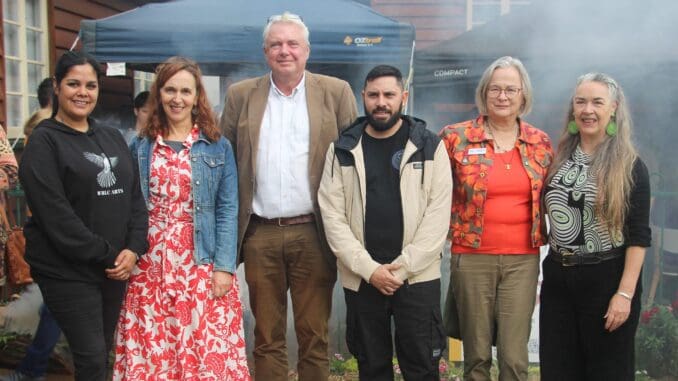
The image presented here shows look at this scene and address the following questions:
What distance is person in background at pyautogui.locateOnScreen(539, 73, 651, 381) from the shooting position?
2.83m

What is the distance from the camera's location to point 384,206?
121 inches

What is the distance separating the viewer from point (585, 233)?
114 inches

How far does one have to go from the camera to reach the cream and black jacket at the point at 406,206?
303cm

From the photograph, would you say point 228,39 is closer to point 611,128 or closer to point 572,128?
point 572,128

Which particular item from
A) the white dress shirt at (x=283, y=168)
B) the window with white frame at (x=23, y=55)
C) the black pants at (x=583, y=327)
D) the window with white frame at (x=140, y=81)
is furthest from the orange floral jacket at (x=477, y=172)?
the window with white frame at (x=140, y=81)

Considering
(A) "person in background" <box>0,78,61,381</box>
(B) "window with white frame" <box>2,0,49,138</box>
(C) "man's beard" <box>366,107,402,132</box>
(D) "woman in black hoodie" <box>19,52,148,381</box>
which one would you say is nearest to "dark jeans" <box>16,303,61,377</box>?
(A) "person in background" <box>0,78,61,381</box>

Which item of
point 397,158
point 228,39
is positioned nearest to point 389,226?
point 397,158

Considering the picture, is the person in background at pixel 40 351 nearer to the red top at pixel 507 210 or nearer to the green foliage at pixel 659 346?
the red top at pixel 507 210

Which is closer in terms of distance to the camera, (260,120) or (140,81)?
(260,120)

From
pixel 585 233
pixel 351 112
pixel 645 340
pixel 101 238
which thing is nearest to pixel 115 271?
pixel 101 238

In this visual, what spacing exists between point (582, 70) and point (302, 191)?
420cm

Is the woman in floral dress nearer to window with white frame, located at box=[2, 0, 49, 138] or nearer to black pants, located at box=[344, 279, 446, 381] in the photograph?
black pants, located at box=[344, 279, 446, 381]

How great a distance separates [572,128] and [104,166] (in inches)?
81.8

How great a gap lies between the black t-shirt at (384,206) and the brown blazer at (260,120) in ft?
0.95
